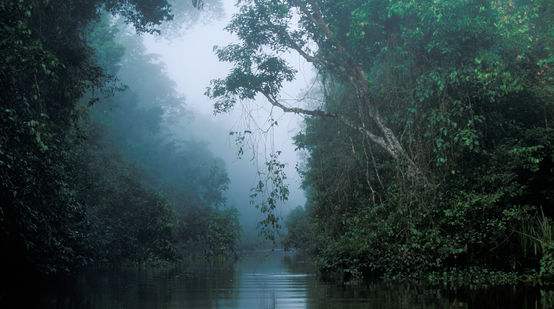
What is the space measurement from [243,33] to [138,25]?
3.43m

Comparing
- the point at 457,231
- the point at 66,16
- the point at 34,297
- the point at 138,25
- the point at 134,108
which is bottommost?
the point at 34,297

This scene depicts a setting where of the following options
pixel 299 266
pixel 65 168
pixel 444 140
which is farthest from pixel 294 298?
pixel 299 266

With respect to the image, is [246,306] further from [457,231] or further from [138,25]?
[138,25]

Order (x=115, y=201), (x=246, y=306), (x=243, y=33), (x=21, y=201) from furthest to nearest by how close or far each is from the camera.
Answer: (x=115, y=201), (x=243, y=33), (x=21, y=201), (x=246, y=306)

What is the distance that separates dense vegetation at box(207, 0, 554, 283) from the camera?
33.3ft

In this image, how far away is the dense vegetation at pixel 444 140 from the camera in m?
10.2

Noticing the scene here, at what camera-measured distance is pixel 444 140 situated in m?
11.4

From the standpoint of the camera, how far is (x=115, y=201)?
2141 centimetres

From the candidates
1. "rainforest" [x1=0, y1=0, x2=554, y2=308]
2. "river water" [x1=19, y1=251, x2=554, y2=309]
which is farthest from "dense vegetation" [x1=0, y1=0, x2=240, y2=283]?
"river water" [x1=19, y1=251, x2=554, y2=309]

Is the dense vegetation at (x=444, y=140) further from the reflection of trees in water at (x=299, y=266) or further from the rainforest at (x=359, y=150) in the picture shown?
the reflection of trees in water at (x=299, y=266)

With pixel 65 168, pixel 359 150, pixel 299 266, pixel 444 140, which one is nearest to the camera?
pixel 444 140

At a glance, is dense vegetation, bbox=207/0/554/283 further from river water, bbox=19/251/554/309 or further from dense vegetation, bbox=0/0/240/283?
dense vegetation, bbox=0/0/240/283

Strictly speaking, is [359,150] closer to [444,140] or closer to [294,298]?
[444,140]

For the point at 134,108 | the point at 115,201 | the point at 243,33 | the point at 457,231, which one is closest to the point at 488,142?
the point at 457,231
